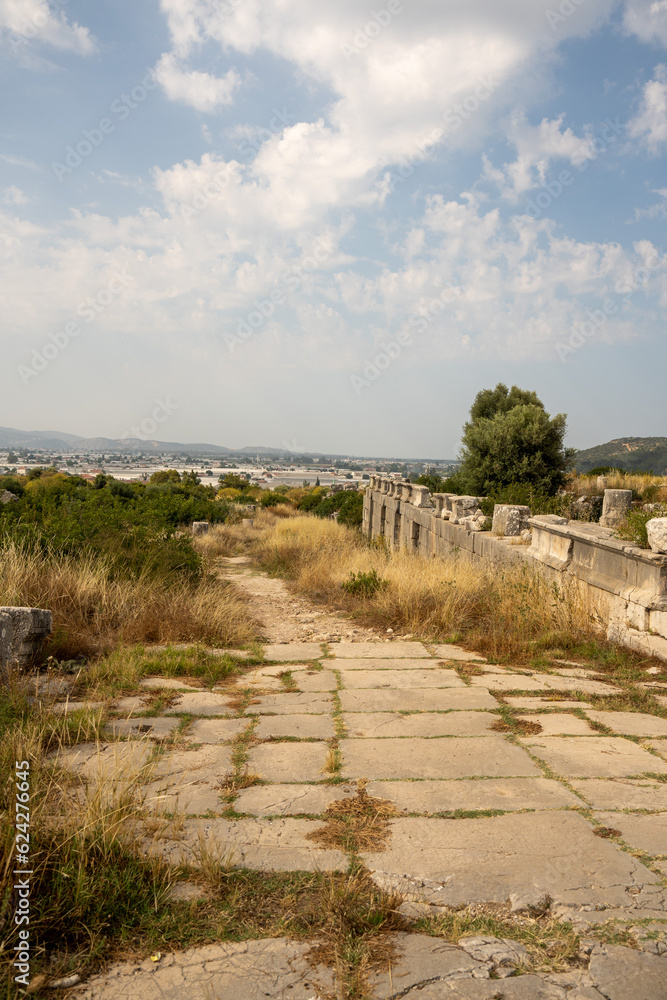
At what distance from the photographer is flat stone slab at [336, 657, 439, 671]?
546 centimetres

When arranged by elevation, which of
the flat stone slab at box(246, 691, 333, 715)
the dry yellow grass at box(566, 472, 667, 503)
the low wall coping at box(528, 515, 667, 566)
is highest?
the dry yellow grass at box(566, 472, 667, 503)

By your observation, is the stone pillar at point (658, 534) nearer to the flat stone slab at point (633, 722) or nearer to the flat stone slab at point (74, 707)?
the flat stone slab at point (633, 722)

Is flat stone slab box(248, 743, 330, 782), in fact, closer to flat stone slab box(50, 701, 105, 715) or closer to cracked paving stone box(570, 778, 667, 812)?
flat stone slab box(50, 701, 105, 715)

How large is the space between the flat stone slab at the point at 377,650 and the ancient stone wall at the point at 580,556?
1.85 metres

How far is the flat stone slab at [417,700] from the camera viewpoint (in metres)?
4.33

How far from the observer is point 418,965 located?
6.39ft

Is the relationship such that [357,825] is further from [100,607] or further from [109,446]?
[109,446]

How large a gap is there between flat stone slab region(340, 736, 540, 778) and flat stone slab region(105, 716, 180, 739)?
1.06 metres

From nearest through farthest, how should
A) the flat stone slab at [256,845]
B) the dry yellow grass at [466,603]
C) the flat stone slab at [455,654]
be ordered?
the flat stone slab at [256,845]
the flat stone slab at [455,654]
the dry yellow grass at [466,603]

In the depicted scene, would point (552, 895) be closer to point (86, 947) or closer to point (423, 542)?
point (86, 947)

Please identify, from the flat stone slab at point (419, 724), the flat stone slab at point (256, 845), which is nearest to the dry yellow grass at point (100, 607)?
the flat stone slab at point (419, 724)

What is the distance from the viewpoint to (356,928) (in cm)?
211

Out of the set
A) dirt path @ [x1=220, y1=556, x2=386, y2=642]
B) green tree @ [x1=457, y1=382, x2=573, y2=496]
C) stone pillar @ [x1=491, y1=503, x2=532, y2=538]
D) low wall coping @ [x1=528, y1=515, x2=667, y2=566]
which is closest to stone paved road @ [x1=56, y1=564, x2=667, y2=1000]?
low wall coping @ [x1=528, y1=515, x2=667, y2=566]

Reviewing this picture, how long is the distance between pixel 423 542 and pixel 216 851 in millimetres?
11491
